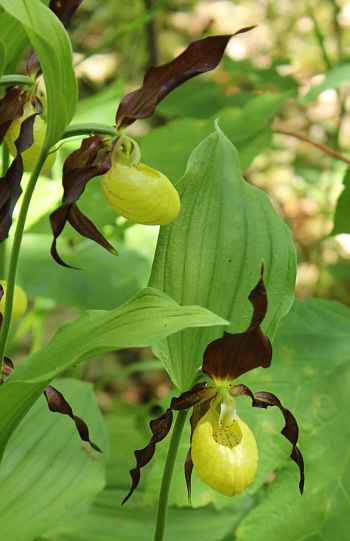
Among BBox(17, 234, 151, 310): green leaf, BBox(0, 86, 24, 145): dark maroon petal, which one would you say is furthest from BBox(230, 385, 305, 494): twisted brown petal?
BBox(17, 234, 151, 310): green leaf

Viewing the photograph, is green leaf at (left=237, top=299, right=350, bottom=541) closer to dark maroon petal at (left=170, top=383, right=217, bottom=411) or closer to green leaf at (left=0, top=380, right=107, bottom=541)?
dark maroon petal at (left=170, top=383, right=217, bottom=411)

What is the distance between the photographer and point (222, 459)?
0.66 m

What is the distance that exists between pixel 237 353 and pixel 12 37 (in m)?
0.72

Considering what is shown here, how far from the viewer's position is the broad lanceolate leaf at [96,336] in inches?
22.1

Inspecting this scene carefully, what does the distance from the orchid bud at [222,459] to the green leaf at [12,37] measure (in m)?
0.76

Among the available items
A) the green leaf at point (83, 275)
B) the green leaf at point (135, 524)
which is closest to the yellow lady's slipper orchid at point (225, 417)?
the green leaf at point (135, 524)

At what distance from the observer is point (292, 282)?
79cm

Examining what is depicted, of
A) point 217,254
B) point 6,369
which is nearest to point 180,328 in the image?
point 217,254

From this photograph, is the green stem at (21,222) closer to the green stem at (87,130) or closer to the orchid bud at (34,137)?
the green stem at (87,130)

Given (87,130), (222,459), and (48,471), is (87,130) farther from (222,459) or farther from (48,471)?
(48,471)

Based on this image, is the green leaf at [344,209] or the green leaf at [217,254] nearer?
the green leaf at [217,254]

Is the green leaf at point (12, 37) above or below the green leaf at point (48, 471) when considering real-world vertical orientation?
above

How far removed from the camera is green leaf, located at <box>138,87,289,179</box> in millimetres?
1254

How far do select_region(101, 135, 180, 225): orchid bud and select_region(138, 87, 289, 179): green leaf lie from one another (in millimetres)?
450
